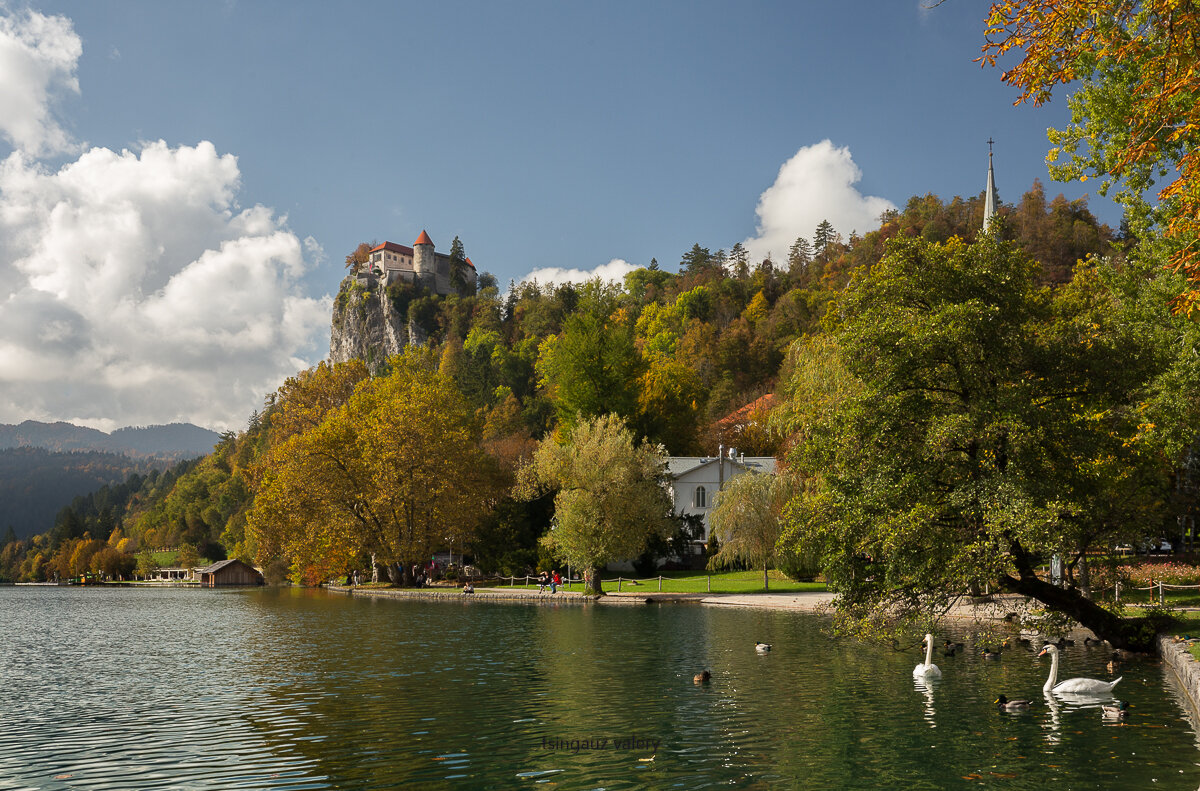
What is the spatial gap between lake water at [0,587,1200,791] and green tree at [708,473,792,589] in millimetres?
18749

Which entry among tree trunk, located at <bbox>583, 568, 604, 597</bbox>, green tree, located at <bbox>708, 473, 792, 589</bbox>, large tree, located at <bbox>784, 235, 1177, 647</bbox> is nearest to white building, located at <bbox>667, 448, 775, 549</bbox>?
tree trunk, located at <bbox>583, 568, 604, 597</bbox>

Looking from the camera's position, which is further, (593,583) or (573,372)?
(573,372)

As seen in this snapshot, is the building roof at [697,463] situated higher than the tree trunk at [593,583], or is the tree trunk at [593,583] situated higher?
the building roof at [697,463]

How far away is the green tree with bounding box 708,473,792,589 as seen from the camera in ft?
162

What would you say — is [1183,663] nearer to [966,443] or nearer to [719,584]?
[966,443]

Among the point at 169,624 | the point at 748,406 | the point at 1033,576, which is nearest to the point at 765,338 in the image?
the point at 748,406

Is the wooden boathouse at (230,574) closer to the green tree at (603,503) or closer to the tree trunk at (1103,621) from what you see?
the green tree at (603,503)

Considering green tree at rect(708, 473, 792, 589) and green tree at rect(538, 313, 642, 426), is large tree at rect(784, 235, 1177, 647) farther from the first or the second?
green tree at rect(538, 313, 642, 426)

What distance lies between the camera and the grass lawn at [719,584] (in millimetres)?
51562

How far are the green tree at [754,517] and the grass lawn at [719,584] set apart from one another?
6.11ft

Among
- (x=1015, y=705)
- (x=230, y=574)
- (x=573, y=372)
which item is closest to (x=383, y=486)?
(x=573, y=372)

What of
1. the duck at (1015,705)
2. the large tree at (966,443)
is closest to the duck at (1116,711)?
the duck at (1015,705)

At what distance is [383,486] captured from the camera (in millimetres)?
69562

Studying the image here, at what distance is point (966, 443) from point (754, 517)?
28441mm
